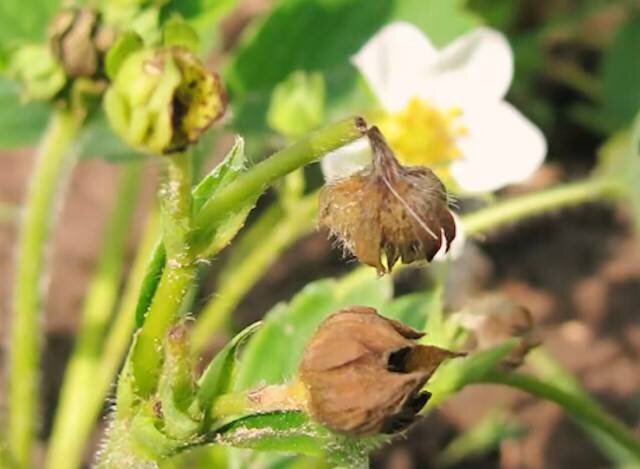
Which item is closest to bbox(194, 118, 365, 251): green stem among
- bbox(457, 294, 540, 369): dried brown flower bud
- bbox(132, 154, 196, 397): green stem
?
bbox(132, 154, 196, 397): green stem

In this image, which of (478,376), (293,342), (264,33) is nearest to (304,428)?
(478,376)

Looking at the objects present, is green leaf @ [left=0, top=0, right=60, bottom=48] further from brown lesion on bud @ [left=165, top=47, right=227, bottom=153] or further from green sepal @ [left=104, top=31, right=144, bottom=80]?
brown lesion on bud @ [left=165, top=47, right=227, bottom=153]

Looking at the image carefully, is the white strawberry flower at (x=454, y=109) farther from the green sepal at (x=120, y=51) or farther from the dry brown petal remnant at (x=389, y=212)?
the dry brown petal remnant at (x=389, y=212)

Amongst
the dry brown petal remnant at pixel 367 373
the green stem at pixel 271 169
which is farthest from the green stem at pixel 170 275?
the dry brown petal remnant at pixel 367 373

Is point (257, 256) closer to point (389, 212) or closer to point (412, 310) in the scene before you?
point (412, 310)

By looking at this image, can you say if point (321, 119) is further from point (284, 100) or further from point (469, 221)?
point (469, 221)
